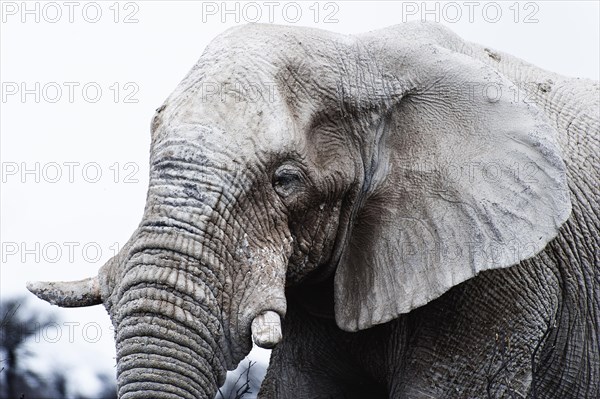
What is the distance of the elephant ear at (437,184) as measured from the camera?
7.21m

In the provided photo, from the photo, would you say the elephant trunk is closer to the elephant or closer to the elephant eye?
the elephant

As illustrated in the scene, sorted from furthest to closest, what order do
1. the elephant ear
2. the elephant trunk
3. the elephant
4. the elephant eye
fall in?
the elephant ear, the elephant eye, the elephant, the elephant trunk

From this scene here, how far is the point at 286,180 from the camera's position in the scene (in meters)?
6.85

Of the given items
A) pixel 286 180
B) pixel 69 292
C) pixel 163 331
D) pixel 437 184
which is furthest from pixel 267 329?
pixel 437 184

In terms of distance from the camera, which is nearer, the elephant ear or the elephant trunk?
the elephant trunk

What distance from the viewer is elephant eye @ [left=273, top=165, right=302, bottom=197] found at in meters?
6.81

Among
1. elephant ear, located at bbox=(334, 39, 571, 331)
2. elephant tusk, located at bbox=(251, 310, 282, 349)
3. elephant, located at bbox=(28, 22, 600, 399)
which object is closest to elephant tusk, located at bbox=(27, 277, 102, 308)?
elephant, located at bbox=(28, 22, 600, 399)

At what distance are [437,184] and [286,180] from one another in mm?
780

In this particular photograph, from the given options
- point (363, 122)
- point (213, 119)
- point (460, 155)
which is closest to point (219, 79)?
point (213, 119)

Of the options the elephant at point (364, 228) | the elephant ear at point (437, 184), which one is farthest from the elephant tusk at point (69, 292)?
the elephant ear at point (437, 184)

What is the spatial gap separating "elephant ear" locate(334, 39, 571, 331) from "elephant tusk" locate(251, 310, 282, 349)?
0.82 meters

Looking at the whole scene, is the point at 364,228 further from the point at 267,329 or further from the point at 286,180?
the point at 267,329

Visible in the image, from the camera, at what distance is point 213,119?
262 inches

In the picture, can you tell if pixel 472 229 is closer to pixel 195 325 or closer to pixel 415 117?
pixel 415 117
